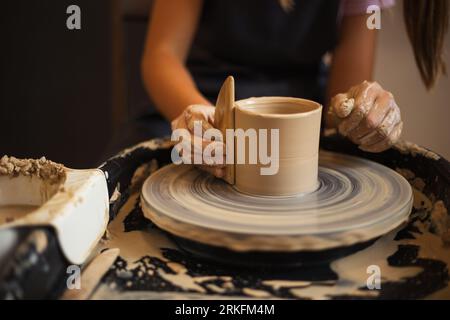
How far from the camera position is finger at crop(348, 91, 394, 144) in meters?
1.02

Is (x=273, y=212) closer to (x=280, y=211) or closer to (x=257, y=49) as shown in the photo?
(x=280, y=211)

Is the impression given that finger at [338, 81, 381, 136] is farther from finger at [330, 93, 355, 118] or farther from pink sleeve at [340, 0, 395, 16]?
pink sleeve at [340, 0, 395, 16]

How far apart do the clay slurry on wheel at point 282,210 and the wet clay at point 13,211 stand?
20 cm

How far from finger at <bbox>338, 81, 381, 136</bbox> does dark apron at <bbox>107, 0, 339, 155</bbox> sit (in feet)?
2.29

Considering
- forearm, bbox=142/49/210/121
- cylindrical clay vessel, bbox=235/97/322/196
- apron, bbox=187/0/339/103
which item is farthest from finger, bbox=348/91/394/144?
apron, bbox=187/0/339/103

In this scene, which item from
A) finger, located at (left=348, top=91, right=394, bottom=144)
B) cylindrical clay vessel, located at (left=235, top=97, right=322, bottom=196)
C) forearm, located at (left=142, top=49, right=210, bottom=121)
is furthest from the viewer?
forearm, located at (left=142, top=49, right=210, bottom=121)

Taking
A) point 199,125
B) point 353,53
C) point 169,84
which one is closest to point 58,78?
point 169,84

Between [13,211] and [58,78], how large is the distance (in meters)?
1.81

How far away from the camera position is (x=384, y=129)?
3.41 feet

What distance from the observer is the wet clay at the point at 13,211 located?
873mm

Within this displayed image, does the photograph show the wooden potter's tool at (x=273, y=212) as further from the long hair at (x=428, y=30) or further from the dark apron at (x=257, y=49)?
the dark apron at (x=257, y=49)

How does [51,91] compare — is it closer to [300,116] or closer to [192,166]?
[192,166]

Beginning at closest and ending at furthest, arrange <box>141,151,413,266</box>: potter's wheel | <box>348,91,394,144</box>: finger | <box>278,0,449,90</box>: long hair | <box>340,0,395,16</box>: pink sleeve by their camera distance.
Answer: <box>141,151,413,266</box>: potter's wheel
<box>348,91,394,144</box>: finger
<box>278,0,449,90</box>: long hair
<box>340,0,395,16</box>: pink sleeve

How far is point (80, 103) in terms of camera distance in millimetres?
2652
